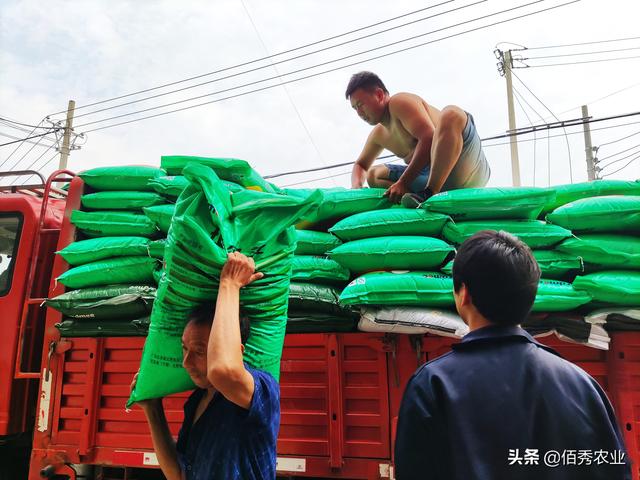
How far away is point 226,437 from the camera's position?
1.23m

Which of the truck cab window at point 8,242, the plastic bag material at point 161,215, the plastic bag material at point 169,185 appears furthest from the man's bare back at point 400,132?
the truck cab window at point 8,242

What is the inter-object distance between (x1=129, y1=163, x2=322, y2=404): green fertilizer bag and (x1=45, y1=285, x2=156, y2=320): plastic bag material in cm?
117

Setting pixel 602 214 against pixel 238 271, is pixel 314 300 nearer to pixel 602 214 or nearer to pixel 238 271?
pixel 238 271

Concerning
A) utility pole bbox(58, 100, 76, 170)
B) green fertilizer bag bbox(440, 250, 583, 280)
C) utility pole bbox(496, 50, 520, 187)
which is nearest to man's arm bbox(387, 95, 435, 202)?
green fertilizer bag bbox(440, 250, 583, 280)

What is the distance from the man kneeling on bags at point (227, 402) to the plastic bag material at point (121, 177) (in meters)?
1.85

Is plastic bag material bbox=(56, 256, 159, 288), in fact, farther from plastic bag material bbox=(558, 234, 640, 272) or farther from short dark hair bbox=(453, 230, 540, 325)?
plastic bag material bbox=(558, 234, 640, 272)

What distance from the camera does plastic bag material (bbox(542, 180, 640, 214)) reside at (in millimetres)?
2497

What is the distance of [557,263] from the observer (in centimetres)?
231

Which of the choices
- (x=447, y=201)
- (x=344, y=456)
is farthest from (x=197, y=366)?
(x=447, y=201)

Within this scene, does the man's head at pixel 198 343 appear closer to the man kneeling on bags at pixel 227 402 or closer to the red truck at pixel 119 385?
the man kneeling on bags at pixel 227 402

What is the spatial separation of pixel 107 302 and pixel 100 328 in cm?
24

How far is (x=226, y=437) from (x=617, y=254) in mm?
2020

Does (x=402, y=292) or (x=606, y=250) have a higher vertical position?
(x=606, y=250)

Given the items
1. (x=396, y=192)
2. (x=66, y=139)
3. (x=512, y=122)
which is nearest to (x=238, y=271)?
(x=396, y=192)
